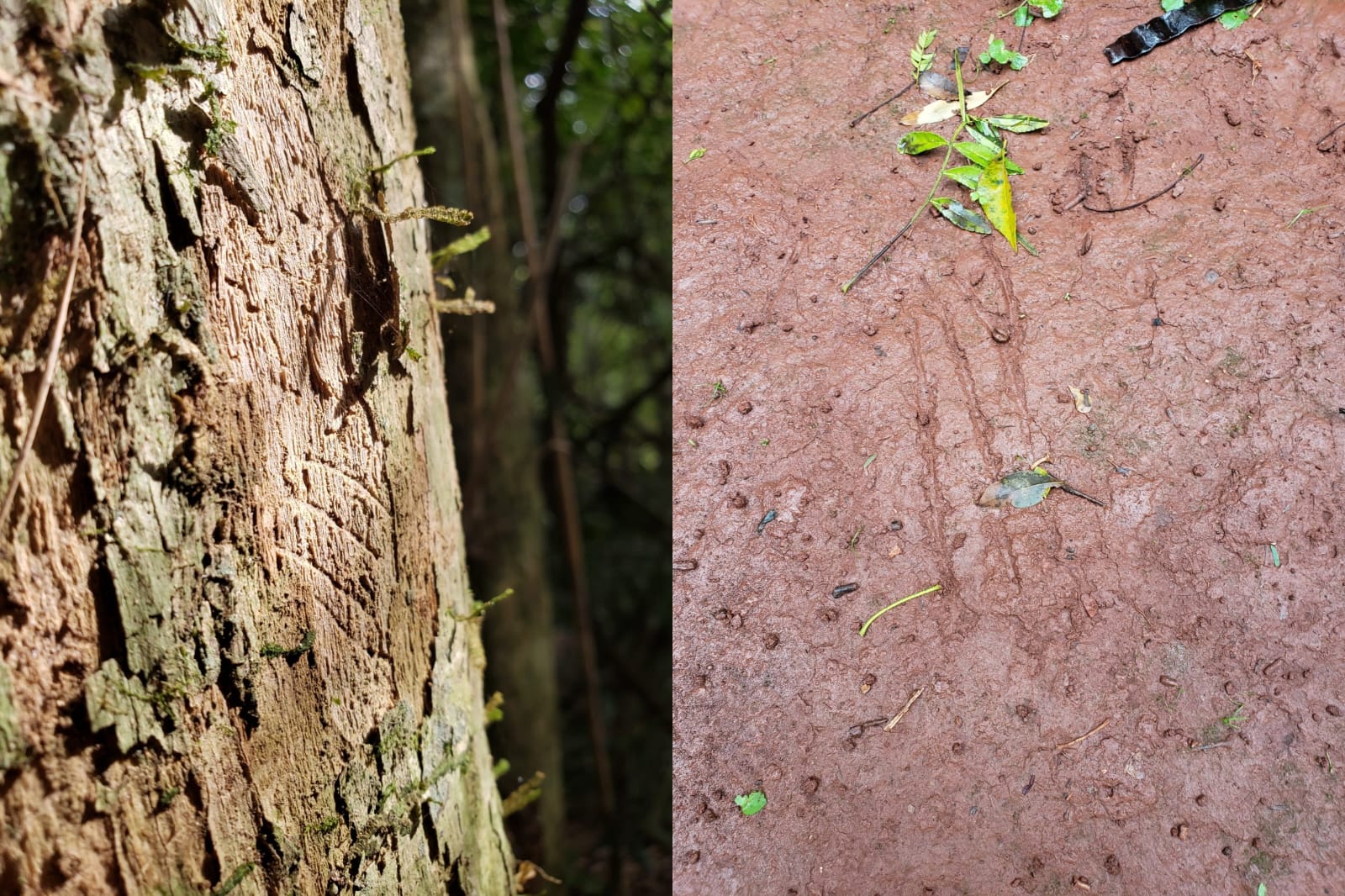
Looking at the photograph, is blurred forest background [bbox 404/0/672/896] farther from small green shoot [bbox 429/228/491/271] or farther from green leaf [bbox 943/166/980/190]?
green leaf [bbox 943/166/980/190]

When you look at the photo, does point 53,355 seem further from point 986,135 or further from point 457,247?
point 986,135

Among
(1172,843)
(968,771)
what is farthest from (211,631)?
(1172,843)

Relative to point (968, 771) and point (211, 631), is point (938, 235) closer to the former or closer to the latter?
point (968, 771)

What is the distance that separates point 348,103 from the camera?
1.13 m

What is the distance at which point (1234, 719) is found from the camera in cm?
125

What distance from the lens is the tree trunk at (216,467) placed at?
0.83m

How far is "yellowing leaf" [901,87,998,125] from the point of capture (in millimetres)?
1386

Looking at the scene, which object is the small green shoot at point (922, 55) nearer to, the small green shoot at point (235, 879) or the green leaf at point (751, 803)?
the green leaf at point (751, 803)

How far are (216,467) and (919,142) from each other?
1.09 meters

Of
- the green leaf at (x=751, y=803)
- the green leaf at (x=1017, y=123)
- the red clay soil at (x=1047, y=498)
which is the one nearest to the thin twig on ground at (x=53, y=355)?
the red clay soil at (x=1047, y=498)

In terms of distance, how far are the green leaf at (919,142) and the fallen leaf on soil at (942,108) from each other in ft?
0.06

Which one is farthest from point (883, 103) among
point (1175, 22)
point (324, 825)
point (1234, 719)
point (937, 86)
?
point (324, 825)

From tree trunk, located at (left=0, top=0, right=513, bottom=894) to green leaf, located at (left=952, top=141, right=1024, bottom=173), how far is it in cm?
84

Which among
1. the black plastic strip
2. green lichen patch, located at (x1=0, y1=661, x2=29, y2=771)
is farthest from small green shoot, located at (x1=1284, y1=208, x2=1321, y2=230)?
green lichen patch, located at (x1=0, y1=661, x2=29, y2=771)
